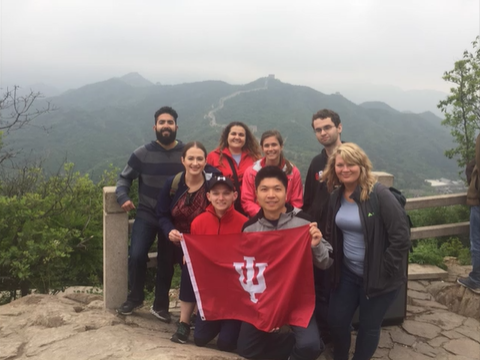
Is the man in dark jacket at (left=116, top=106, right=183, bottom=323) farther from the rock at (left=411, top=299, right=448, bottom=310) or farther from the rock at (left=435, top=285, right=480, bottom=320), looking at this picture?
the rock at (left=435, top=285, right=480, bottom=320)

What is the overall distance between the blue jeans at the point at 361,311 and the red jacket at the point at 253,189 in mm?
861

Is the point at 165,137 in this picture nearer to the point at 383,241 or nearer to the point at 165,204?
the point at 165,204

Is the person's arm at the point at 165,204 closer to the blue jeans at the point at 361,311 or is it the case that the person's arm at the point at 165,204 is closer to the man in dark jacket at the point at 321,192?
the man in dark jacket at the point at 321,192

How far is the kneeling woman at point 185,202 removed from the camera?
3639mm

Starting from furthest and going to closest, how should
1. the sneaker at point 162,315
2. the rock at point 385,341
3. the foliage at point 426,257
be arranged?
the foliage at point 426,257 < the sneaker at point 162,315 < the rock at point 385,341

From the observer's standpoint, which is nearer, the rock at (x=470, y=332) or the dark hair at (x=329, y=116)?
the dark hair at (x=329, y=116)

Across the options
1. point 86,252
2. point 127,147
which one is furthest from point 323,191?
point 127,147

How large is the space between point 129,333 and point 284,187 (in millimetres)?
1919

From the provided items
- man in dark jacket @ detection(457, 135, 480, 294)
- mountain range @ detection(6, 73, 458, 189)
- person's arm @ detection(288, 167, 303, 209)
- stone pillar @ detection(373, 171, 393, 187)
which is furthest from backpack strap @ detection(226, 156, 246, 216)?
mountain range @ detection(6, 73, 458, 189)

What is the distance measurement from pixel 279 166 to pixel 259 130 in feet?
360

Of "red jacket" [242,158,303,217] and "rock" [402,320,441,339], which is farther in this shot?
"rock" [402,320,441,339]

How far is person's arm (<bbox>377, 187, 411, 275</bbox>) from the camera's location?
306 centimetres

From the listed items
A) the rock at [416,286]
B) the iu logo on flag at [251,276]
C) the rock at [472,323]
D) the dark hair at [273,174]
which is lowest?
the rock at [472,323]

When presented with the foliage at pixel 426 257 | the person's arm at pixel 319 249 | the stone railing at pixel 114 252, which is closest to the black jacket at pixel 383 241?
the person's arm at pixel 319 249
